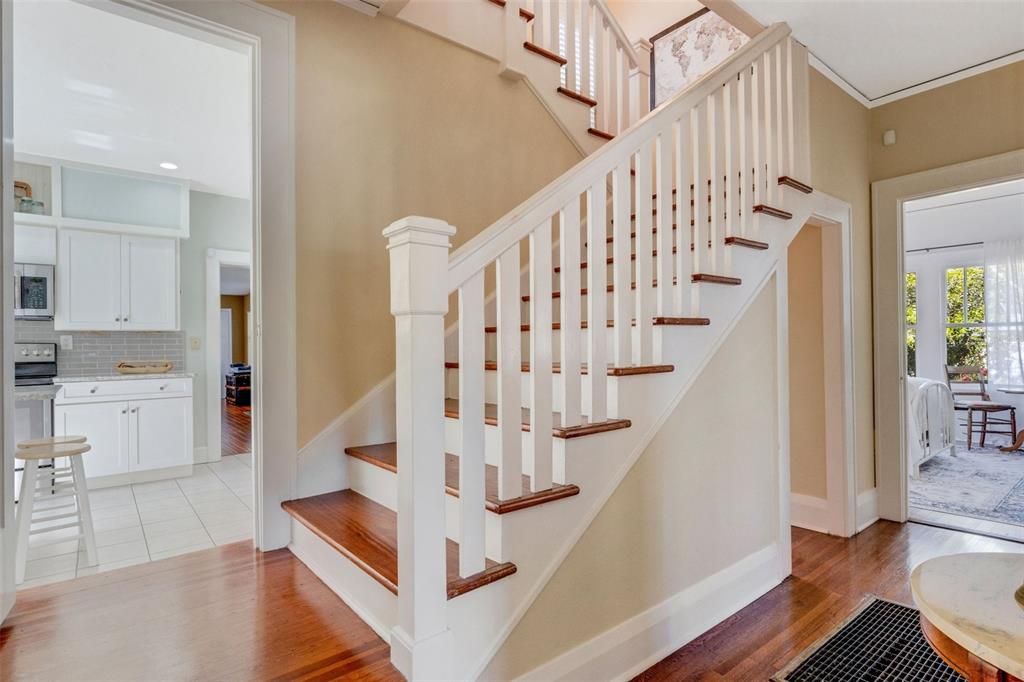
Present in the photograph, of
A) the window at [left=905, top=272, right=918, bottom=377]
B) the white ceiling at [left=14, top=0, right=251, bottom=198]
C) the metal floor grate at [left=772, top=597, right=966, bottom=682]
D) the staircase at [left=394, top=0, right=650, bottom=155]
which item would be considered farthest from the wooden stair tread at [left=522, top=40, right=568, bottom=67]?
the window at [left=905, top=272, right=918, bottom=377]

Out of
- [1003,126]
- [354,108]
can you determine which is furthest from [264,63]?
[1003,126]

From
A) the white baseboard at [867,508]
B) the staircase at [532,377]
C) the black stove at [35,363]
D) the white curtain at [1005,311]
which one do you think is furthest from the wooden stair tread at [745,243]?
the white curtain at [1005,311]

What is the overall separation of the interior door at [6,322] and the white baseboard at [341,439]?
0.91 m

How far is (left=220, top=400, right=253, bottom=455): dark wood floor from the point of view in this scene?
550cm

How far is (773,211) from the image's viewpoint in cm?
244

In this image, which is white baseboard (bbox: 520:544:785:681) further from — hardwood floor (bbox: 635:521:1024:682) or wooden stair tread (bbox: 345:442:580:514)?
wooden stair tread (bbox: 345:442:580:514)

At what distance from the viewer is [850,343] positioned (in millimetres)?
3061

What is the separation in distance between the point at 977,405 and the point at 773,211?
522 centimetres

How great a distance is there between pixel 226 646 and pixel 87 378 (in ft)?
12.0

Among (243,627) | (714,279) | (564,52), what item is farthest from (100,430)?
(714,279)

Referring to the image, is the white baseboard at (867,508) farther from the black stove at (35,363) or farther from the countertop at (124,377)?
the black stove at (35,363)

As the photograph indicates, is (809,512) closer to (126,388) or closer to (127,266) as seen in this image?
(126,388)

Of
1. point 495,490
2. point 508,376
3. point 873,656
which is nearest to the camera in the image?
point 508,376

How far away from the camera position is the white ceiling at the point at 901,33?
2395 millimetres
